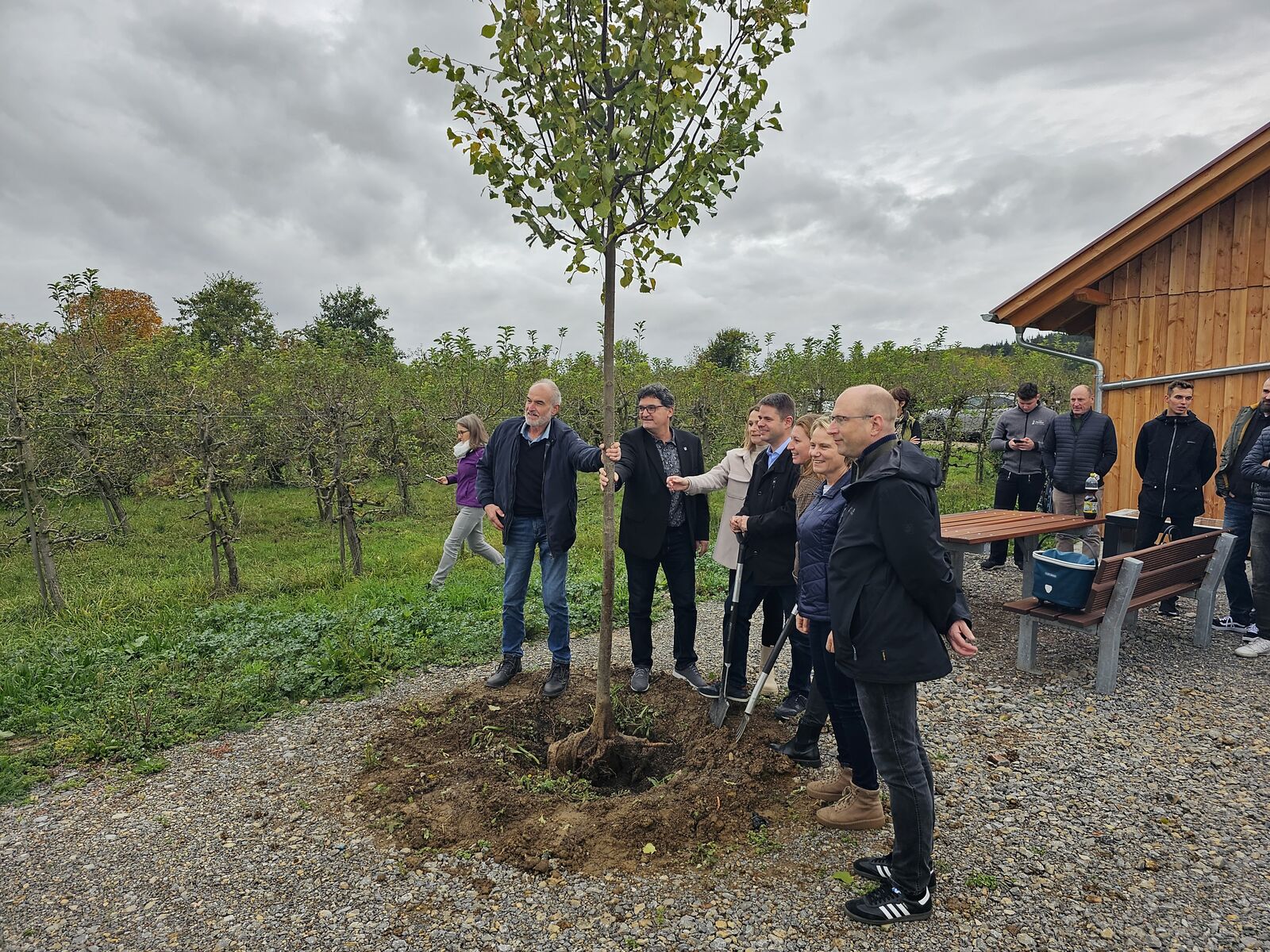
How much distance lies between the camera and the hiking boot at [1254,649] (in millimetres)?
5559

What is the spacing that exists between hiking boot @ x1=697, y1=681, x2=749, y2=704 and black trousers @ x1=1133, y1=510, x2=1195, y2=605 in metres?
4.44

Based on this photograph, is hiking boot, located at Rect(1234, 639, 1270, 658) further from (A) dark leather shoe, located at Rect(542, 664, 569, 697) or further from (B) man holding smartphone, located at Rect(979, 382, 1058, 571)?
(A) dark leather shoe, located at Rect(542, 664, 569, 697)

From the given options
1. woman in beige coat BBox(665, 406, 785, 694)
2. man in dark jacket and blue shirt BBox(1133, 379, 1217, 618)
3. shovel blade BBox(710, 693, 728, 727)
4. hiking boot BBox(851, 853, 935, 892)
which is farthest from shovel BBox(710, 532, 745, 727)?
man in dark jacket and blue shirt BBox(1133, 379, 1217, 618)

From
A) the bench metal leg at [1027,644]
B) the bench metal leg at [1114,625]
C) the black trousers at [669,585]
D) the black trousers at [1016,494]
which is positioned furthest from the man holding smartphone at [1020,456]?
the black trousers at [669,585]

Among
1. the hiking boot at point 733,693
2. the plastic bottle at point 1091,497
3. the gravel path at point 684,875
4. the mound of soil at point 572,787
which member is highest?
the plastic bottle at point 1091,497

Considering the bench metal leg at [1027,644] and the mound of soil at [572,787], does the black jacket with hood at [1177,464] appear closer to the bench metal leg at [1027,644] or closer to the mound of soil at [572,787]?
the bench metal leg at [1027,644]

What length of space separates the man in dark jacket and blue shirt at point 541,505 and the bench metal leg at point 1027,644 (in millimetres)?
3389

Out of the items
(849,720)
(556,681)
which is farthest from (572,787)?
(849,720)

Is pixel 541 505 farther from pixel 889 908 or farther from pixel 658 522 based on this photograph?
pixel 889 908

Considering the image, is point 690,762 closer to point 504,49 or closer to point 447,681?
point 447,681

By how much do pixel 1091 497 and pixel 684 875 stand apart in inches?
261

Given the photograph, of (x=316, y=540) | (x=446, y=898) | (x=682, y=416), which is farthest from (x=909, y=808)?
(x=682, y=416)

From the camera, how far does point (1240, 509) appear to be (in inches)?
239

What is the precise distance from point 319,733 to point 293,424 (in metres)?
8.89
